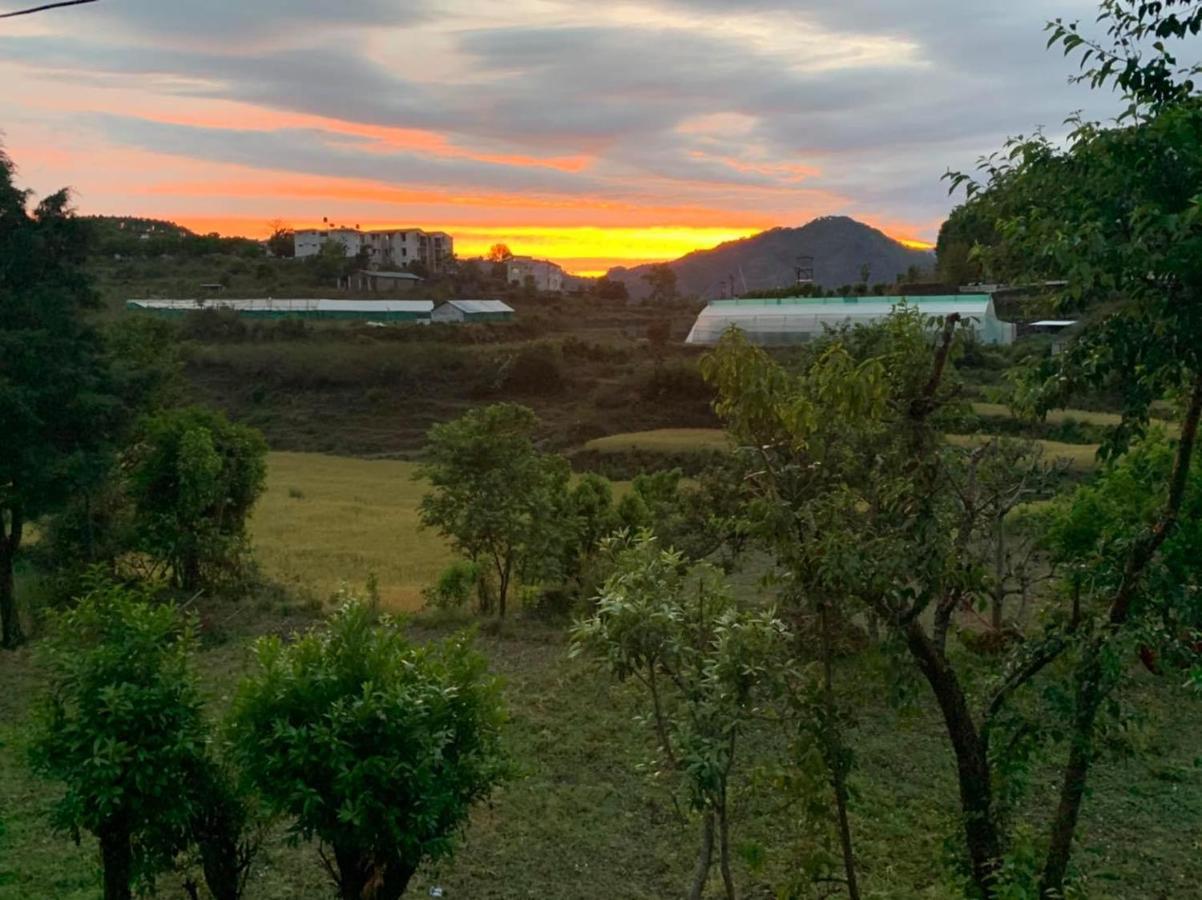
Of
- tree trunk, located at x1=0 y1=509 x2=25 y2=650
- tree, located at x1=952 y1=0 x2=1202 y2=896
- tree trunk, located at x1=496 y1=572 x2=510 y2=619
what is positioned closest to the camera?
tree, located at x1=952 y1=0 x2=1202 y2=896

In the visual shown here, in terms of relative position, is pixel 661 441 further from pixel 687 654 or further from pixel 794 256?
pixel 794 256

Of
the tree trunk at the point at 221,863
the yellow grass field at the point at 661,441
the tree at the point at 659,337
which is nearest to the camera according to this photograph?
the tree trunk at the point at 221,863

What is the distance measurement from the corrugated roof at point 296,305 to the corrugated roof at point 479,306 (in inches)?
68.9

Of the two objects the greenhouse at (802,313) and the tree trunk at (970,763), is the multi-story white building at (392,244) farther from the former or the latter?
the tree trunk at (970,763)

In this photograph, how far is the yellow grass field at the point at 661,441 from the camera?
111ft

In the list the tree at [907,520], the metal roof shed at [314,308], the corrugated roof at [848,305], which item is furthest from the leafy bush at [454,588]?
the metal roof shed at [314,308]

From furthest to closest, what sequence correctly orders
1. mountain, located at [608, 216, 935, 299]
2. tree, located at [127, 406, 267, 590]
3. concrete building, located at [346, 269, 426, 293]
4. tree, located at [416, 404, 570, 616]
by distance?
mountain, located at [608, 216, 935, 299] < concrete building, located at [346, 269, 426, 293] < tree, located at [127, 406, 267, 590] < tree, located at [416, 404, 570, 616]

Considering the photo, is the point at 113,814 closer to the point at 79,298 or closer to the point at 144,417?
the point at 79,298

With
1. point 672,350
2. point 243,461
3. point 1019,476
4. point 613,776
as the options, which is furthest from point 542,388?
point 1019,476

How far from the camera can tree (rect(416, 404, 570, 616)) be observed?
14.2 metres

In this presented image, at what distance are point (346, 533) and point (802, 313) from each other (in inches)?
1239

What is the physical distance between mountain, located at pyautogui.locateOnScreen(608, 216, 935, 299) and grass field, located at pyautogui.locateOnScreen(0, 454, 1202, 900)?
11691cm

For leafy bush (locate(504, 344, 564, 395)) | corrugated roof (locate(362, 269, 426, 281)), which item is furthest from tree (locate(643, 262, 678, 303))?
leafy bush (locate(504, 344, 564, 395))

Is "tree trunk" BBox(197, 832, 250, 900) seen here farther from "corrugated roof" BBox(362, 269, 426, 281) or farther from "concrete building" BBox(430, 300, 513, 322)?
"corrugated roof" BBox(362, 269, 426, 281)
